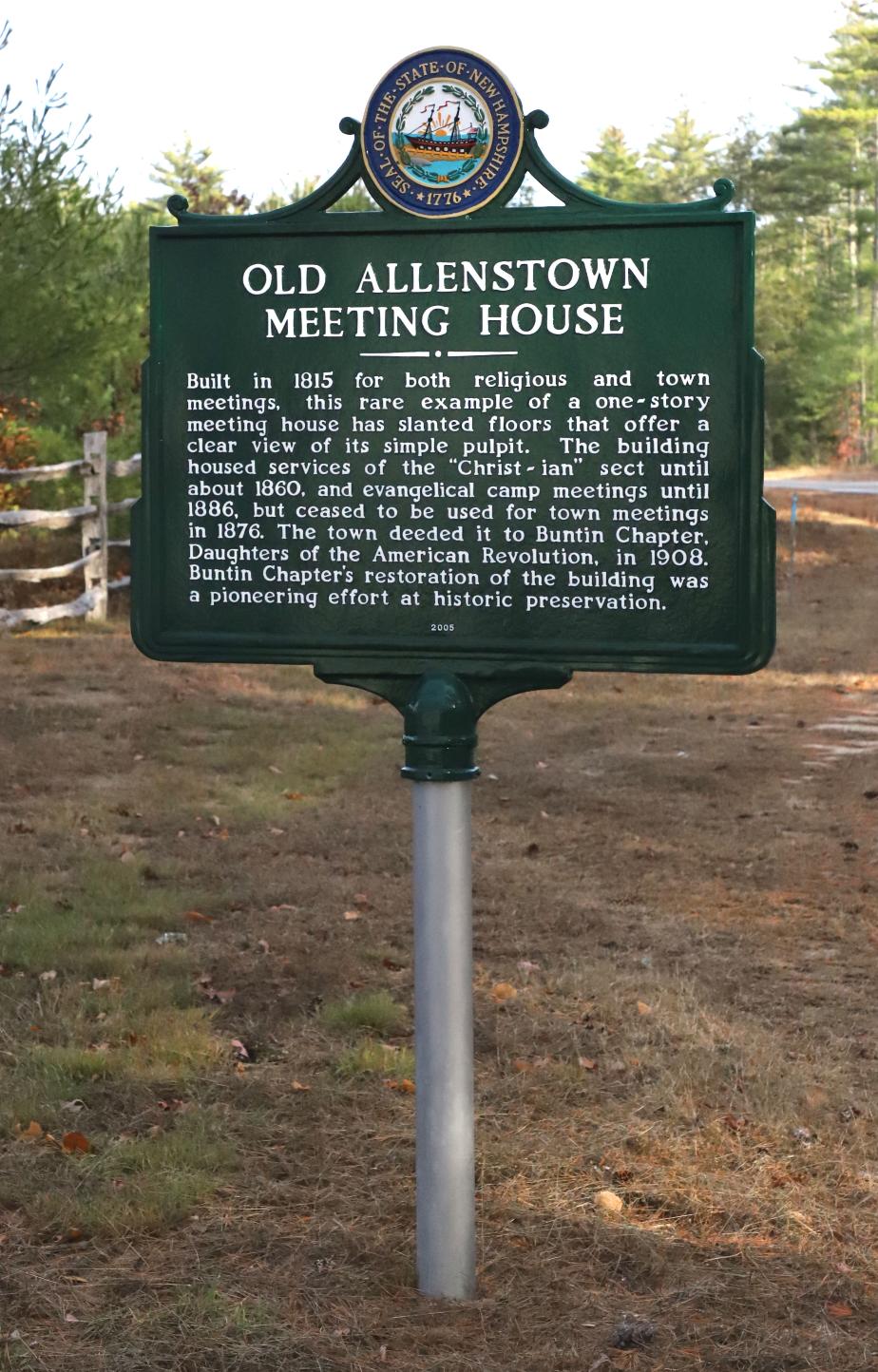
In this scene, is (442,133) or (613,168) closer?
(442,133)

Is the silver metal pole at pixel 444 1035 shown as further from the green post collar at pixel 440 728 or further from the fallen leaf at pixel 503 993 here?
the fallen leaf at pixel 503 993

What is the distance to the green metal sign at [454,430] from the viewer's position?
4.21 metres

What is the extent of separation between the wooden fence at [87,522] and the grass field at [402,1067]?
6803 millimetres

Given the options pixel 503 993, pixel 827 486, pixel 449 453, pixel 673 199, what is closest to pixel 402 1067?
pixel 503 993

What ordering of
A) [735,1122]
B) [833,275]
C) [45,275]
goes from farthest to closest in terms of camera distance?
[833,275]
[45,275]
[735,1122]

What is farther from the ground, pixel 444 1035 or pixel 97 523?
pixel 97 523

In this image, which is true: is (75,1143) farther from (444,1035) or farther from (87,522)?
(87,522)

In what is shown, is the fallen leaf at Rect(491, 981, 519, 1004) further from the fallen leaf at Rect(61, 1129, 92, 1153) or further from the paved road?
the paved road

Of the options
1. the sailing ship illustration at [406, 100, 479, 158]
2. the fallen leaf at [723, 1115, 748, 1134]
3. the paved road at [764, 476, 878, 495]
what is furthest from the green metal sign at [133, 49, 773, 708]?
the paved road at [764, 476, 878, 495]

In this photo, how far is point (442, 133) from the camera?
421 centimetres

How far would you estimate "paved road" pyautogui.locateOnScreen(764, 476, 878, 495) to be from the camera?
37.7 m

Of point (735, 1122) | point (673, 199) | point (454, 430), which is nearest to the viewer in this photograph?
point (454, 430)

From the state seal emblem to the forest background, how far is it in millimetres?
10443

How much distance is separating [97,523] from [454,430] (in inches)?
608
